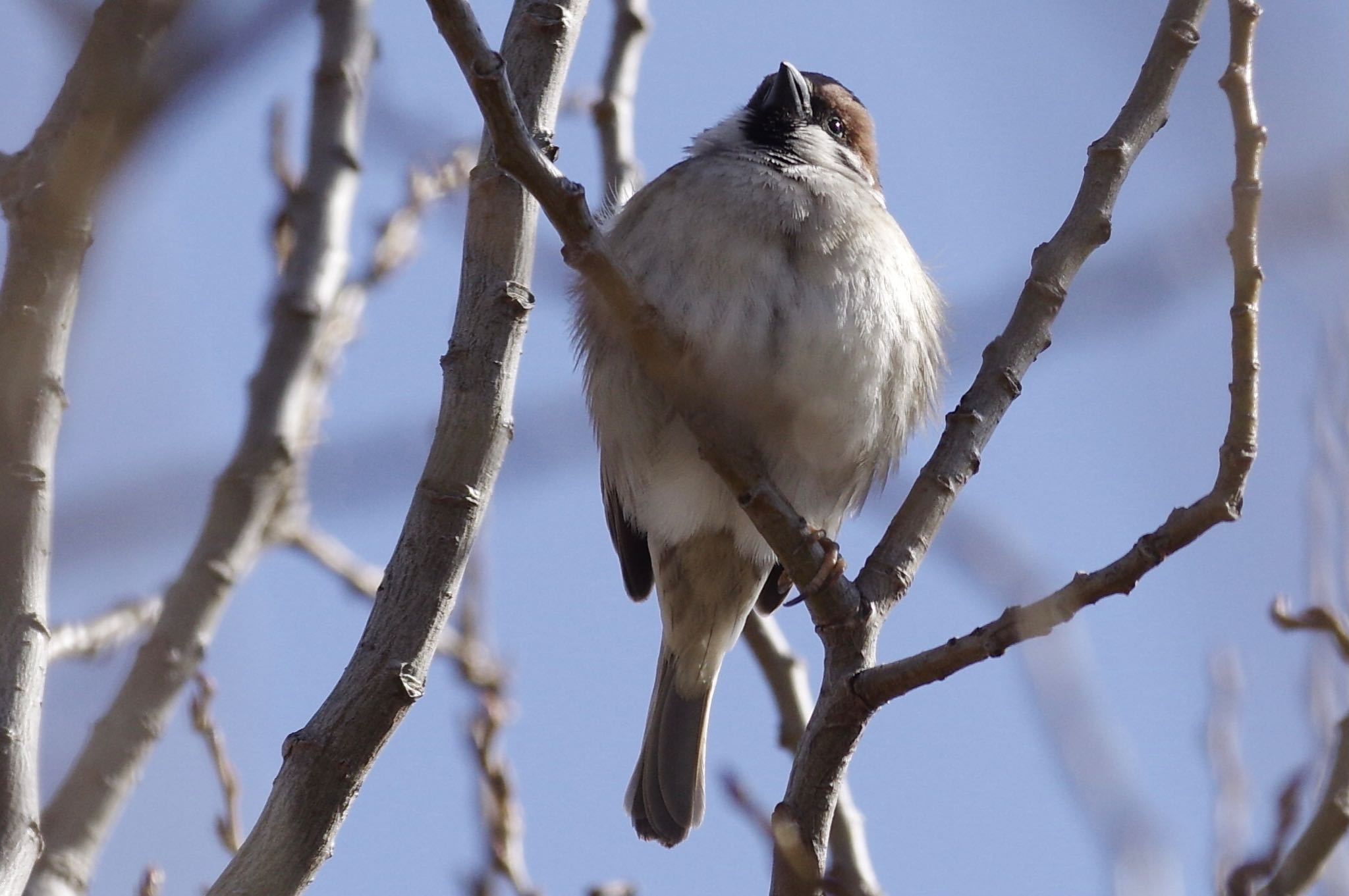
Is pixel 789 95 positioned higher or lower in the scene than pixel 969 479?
higher

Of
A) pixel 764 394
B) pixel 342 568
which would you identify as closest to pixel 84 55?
pixel 764 394

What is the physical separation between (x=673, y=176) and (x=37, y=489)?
2.50 m

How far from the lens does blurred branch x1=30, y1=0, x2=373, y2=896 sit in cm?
332

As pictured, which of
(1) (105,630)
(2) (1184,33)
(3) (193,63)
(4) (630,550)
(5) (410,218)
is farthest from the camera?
(5) (410,218)

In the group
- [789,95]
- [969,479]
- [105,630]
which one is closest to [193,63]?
[969,479]

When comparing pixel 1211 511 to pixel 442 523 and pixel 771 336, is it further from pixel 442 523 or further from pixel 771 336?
pixel 771 336

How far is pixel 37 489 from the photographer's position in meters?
2.65

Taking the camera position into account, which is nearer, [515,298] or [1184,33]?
[515,298]

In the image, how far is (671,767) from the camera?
191 inches

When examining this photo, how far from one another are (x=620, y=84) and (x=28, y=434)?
2623 mm

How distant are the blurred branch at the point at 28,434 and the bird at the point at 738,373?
163 cm

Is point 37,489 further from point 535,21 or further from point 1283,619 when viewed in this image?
point 1283,619

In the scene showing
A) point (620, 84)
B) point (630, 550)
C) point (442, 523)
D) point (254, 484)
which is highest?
point (620, 84)

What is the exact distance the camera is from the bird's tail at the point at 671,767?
4812mm
